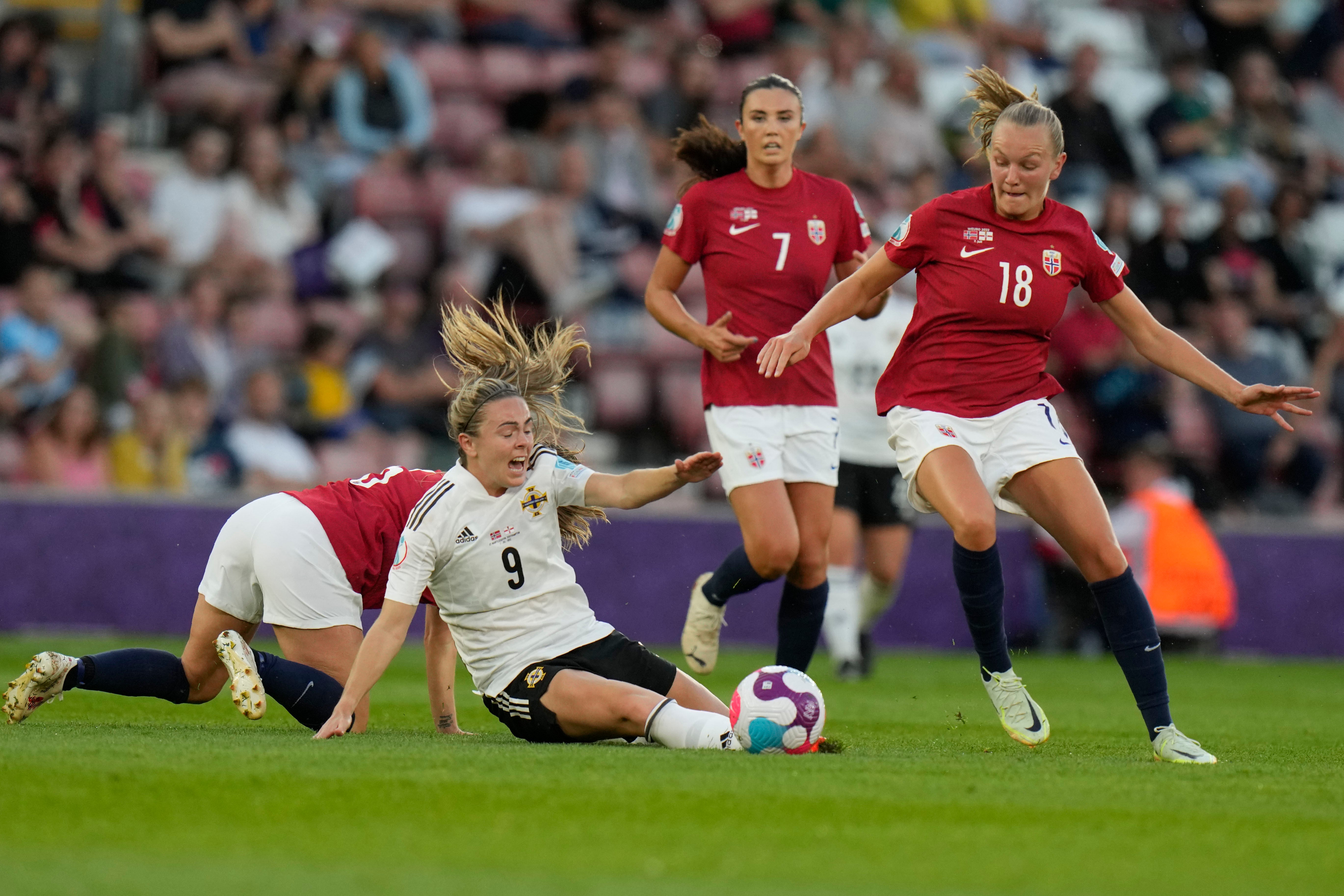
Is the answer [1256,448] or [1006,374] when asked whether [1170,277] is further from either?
[1006,374]

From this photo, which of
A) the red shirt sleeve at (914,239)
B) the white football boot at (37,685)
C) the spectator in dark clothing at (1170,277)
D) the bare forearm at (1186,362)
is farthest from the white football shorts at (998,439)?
the spectator in dark clothing at (1170,277)

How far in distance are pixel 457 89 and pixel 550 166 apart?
1.41m

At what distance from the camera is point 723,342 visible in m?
6.67

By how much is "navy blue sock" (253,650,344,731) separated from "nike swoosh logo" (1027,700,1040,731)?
2.53m

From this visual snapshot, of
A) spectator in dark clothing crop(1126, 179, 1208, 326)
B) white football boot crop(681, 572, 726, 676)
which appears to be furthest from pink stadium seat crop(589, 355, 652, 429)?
white football boot crop(681, 572, 726, 676)

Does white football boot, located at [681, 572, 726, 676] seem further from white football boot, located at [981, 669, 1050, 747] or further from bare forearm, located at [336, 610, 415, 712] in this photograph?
bare forearm, located at [336, 610, 415, 712]

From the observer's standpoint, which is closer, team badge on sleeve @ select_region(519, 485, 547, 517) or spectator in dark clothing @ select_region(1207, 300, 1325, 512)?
team badge on sleeve @ select_region(519, 485, 547, 517)

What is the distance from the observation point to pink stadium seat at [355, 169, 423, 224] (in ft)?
46.2

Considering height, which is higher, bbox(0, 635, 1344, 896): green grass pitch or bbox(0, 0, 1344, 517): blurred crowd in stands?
bbox(0, 0, 1344, 517): blurred crowd in stands

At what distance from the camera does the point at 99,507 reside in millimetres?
11961

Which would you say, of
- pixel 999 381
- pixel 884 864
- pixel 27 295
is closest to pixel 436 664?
pixel 999 381

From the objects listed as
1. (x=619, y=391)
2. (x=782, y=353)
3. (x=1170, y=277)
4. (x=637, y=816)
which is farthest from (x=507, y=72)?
(x=637, y=816)

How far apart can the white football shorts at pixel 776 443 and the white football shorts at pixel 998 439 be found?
2.70 feet

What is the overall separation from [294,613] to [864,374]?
4.80m
